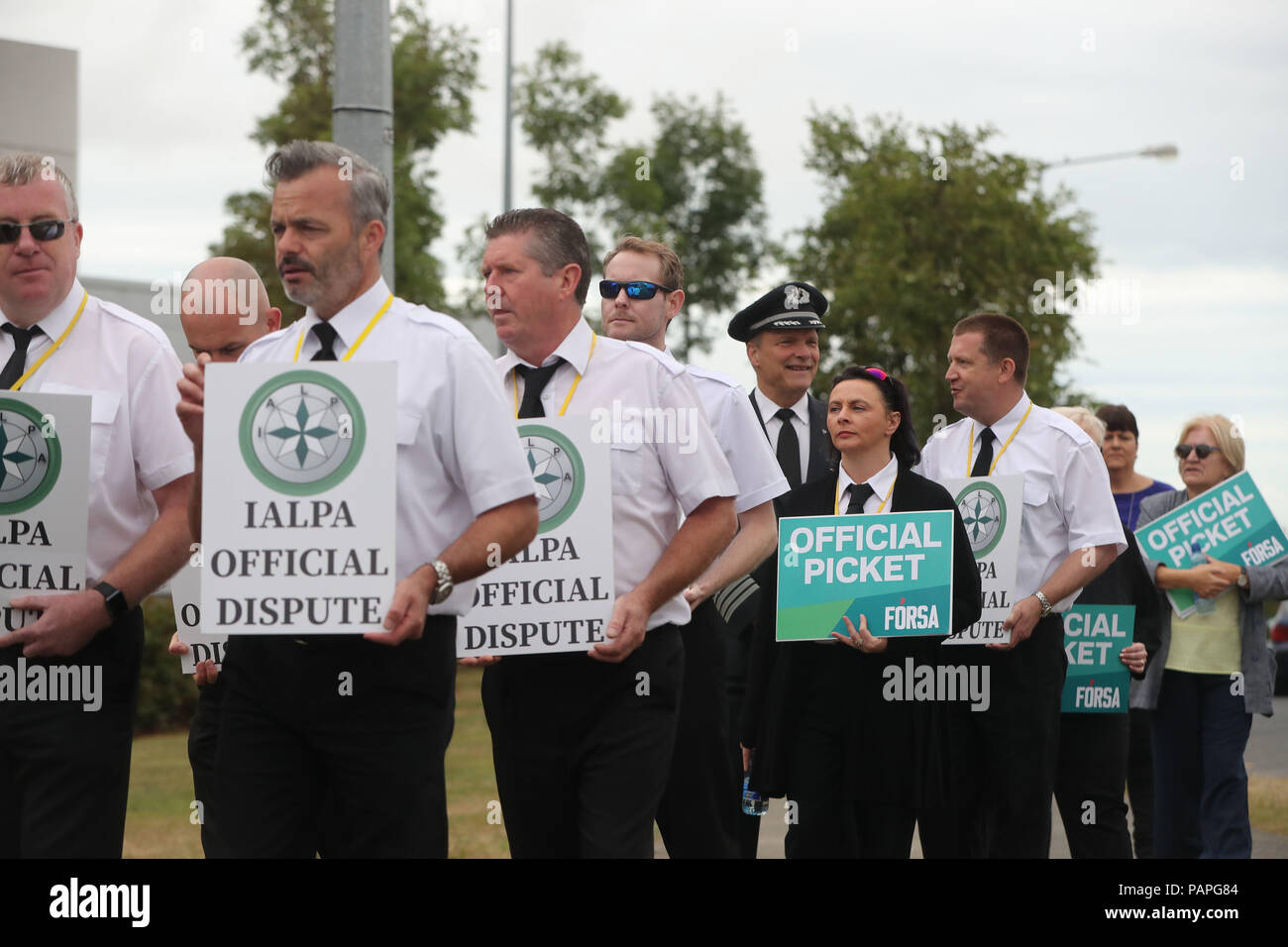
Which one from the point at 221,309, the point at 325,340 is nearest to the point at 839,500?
the point at 221,309

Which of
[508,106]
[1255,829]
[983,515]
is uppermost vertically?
[508,106]

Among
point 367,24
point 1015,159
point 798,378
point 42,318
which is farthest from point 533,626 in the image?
point 1015,159

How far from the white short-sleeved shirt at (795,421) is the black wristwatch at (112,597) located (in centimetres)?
336

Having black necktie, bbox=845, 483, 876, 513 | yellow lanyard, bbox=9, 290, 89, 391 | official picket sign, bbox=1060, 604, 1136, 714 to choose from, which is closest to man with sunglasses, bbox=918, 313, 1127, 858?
official picket sign, bbox=1060, 604, 1136, 714

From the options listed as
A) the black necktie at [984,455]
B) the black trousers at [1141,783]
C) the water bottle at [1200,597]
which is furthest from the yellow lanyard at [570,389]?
the black trousers at [1141,783]

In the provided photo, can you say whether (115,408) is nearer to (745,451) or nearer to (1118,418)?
(745,451)

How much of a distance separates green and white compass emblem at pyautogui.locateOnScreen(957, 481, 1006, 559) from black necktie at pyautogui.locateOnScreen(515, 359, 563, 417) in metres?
2.27

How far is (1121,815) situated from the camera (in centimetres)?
734

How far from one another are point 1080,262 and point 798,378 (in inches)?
596

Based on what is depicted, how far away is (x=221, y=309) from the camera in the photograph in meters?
5.68

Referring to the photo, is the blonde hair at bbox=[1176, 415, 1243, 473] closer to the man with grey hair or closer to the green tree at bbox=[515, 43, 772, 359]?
the man with grey hair

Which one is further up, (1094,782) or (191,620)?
(191,620)
